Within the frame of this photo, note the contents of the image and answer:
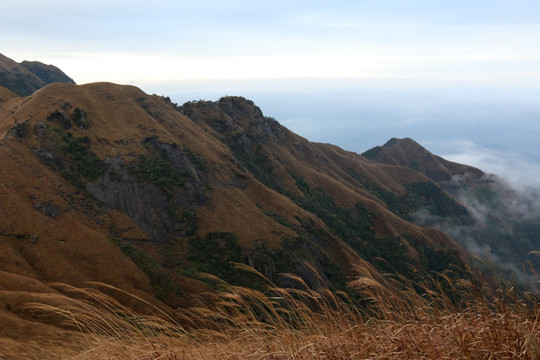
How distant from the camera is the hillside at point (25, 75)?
139125 mm

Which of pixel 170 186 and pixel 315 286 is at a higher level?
pixel 170 186

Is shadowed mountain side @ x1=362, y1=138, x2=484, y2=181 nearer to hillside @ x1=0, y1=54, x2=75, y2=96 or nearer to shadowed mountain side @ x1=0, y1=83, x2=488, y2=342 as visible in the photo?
shadowed mountain side @ x1=0, y1=83, x2=488, y2=342

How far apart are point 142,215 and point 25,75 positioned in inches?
6056

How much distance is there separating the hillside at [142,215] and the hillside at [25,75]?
321ft

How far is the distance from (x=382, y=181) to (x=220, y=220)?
107117 millimetres

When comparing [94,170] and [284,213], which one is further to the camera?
[284,213]

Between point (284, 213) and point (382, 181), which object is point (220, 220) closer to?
point (284, 213)

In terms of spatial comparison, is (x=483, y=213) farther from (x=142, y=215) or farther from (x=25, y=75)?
(x=25, y=75)

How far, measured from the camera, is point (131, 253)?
43.2 meters

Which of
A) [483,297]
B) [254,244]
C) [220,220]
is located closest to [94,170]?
[220,220]

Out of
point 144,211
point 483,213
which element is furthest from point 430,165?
point 144,211

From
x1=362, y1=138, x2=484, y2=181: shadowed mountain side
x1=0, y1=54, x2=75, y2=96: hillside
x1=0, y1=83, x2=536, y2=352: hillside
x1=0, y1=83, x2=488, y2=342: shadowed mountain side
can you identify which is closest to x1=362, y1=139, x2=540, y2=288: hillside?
x1=362, y1=138, x2=484, y2=181: shadowed mountain side

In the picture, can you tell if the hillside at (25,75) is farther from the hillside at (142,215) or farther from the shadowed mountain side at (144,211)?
the hillside at (142,215)

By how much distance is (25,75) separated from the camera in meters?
154
